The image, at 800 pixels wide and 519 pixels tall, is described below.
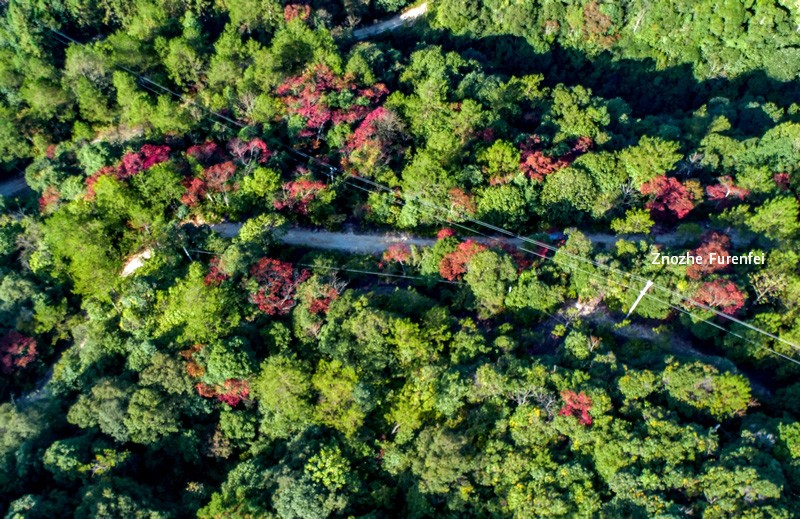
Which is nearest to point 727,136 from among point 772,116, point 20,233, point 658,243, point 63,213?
point 772,116

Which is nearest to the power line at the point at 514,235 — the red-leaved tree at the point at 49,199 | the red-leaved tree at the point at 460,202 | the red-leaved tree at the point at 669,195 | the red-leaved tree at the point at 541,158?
the red-leaved tree at the point at 460,202

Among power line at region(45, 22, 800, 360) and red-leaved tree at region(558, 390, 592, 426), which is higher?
power line at region(45, 22, 800, 360)

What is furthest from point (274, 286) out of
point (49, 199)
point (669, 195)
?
point (669, 195)

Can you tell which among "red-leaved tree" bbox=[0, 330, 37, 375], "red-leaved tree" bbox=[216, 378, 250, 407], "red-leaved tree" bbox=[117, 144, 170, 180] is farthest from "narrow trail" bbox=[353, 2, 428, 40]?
"red-leaved tree" bbox=[216, 378, 250, 407]

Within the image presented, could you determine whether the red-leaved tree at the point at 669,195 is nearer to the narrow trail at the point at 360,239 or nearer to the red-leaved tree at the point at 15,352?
the narrow trail at the point at 360,239

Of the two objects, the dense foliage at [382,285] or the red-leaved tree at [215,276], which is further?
the red-leaved tree at [215,276]

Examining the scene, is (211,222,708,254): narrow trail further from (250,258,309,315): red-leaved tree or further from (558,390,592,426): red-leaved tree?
(558,390,592,426): red-leaved tree

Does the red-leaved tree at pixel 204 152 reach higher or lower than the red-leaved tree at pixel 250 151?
lower
